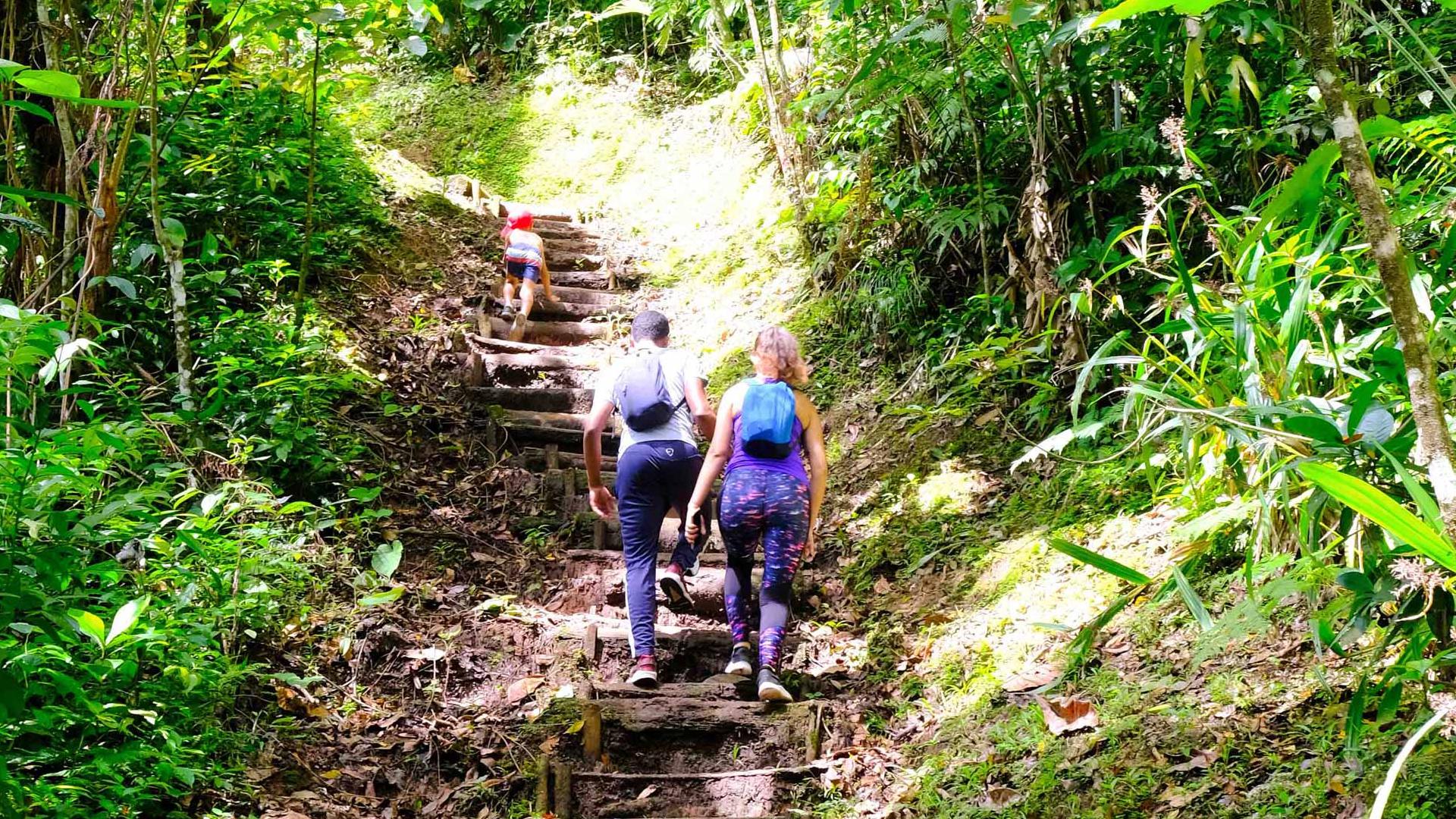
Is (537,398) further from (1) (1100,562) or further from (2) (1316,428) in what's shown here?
(2) (1316,428)

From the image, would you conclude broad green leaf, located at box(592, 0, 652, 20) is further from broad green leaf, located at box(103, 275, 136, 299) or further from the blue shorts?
broad green leaf, located at box(103, 275, 136, 299)

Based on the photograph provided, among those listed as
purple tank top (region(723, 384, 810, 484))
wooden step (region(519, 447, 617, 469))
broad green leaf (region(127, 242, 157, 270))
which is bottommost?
wooden step (region(519, 447, 617, 469))

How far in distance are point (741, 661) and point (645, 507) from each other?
0.79 metres

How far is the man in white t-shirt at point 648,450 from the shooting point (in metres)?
4.42

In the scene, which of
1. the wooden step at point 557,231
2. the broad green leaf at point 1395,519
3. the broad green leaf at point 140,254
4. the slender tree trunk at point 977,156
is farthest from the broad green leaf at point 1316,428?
the wooden step at point 557,231

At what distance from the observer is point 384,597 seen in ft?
14.7

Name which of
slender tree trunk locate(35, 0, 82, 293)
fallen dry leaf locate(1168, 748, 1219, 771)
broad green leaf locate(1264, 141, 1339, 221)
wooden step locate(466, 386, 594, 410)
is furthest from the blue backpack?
slender tree trunk locate(35, 0, 82, 293)

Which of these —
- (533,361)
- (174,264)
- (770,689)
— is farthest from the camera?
(533,361)

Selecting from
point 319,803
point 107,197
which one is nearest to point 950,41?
point 107,197

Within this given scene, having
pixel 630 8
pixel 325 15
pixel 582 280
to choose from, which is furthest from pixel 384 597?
pixel 630 8

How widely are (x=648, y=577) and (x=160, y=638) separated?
1.96 m

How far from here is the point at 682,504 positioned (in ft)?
15.4

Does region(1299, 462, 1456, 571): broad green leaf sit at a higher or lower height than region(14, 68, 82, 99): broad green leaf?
lower

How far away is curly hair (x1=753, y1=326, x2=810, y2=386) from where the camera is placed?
4491 millimetres
